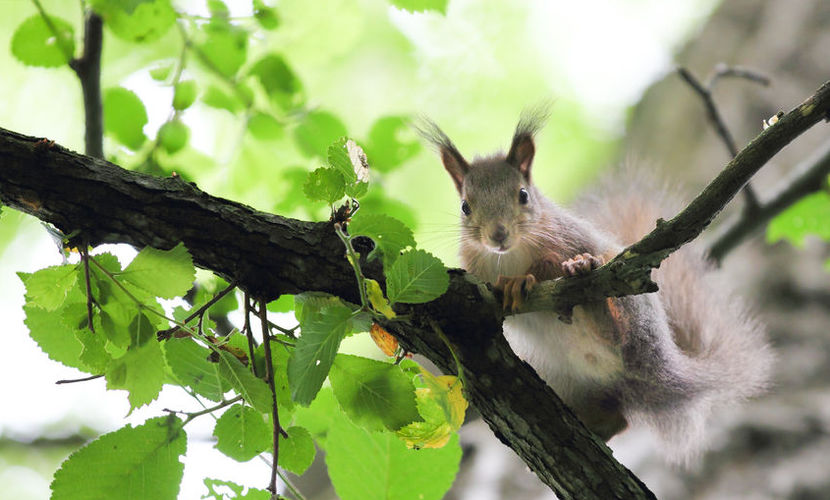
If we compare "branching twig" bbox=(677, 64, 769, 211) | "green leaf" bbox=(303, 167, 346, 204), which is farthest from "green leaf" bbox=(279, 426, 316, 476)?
"branching twig" bbox=(677, 64, 769, 211)

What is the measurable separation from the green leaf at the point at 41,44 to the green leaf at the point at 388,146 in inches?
37.7

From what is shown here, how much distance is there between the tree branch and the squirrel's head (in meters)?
0.72

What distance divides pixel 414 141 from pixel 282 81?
0.50 meters

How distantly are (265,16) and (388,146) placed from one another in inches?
22.6

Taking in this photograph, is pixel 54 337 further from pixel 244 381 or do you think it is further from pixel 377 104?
pixel 377 104

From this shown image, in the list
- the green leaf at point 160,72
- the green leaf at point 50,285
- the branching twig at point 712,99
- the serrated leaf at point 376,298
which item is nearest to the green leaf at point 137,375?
the green leaf at point 50,285

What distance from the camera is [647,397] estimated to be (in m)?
2.56

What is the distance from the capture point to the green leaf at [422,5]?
1.86 meters

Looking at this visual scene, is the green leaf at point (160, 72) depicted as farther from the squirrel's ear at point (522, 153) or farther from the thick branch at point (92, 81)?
the squirrel's ear at point (522, 153)

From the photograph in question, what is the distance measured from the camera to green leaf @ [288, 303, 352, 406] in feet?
4.02

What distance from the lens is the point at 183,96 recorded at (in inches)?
94.6

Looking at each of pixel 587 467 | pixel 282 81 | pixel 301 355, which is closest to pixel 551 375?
pixel 587 467

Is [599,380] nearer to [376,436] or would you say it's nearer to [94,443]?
[376,436]

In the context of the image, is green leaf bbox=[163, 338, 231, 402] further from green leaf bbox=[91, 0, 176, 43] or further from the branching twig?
the branching twig
